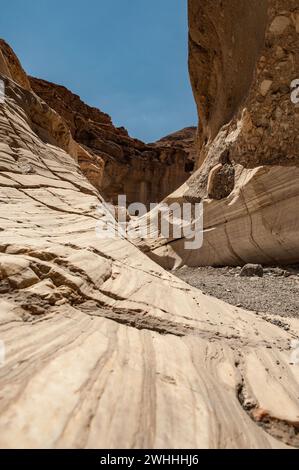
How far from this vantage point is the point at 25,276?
5.94 feet

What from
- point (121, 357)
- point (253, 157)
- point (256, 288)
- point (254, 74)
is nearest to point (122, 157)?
point (254, 74)

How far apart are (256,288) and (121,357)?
3091 mm

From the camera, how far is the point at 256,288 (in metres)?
4.09

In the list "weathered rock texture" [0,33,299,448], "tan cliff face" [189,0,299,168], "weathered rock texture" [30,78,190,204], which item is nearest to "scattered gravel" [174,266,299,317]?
"weathered rock texture" [0,33,299,448]

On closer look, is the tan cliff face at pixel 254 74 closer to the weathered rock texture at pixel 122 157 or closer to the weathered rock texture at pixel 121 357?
the weathered rock texture at pixel 121 357

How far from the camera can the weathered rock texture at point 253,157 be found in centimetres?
507

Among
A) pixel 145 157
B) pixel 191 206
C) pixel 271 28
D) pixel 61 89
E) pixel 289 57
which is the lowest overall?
pixel 191 206

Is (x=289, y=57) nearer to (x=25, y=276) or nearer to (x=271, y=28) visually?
(x=271, y=28)

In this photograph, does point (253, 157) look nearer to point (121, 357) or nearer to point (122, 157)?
point (121, 357)

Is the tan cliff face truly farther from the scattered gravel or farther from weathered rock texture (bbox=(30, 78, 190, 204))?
weathered rock texture (bbox=(30, 78, 190, 204))

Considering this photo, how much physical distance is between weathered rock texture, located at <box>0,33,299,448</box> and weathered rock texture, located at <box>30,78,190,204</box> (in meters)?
21.2
